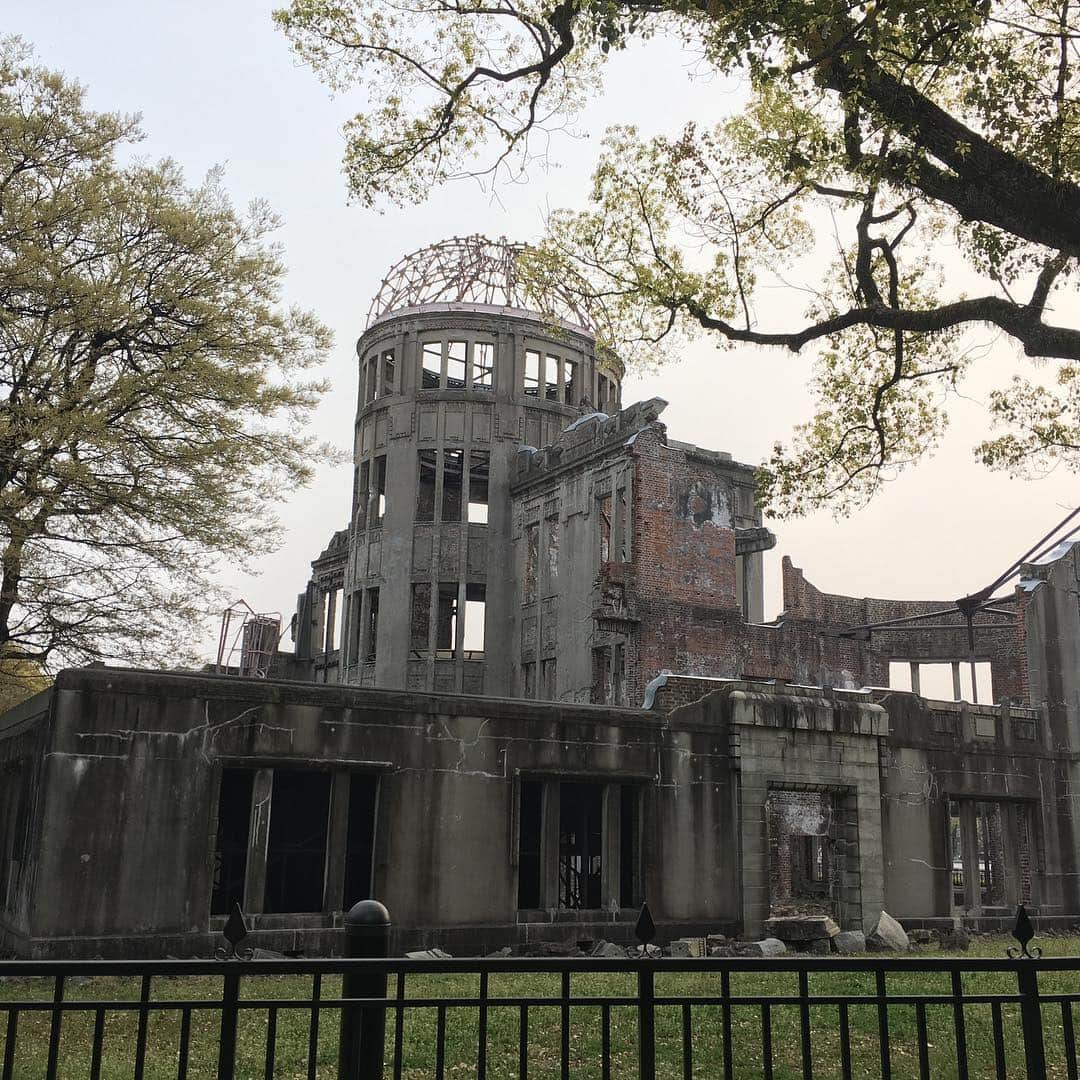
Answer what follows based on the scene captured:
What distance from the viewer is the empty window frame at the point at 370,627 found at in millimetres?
35312

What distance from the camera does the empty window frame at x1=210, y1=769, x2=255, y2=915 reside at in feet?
48.9

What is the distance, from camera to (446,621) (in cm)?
3634

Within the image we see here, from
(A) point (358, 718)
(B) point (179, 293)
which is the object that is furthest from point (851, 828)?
(B) point (179, 293)

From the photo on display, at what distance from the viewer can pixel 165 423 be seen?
843 inches

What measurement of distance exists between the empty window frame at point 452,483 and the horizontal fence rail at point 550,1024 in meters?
22.5

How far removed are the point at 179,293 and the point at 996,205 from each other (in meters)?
15.4

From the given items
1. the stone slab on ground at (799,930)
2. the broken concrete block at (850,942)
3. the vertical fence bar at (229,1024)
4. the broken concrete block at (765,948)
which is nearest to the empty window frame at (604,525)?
the stone slab on ground at (799,930)

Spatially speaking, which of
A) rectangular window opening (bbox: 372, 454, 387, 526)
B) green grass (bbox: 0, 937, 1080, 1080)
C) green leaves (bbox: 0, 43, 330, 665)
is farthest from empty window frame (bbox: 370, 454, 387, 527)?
green grass (bbox: 0, 937, 1080, 1080)

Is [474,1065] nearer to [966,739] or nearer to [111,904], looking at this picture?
[111,904]

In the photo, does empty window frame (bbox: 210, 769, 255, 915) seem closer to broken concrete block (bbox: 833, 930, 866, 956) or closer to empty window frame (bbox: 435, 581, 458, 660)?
broken concrete block (bbox: 833, 930, 866, 956)

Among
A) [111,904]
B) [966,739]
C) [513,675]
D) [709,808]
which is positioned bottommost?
[111,904]

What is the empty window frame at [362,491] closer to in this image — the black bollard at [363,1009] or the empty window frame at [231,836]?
the empty window frame at [231,836]

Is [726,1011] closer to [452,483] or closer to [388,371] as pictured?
[452,483]

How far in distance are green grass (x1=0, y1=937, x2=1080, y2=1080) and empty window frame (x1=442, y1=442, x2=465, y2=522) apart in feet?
77.4
